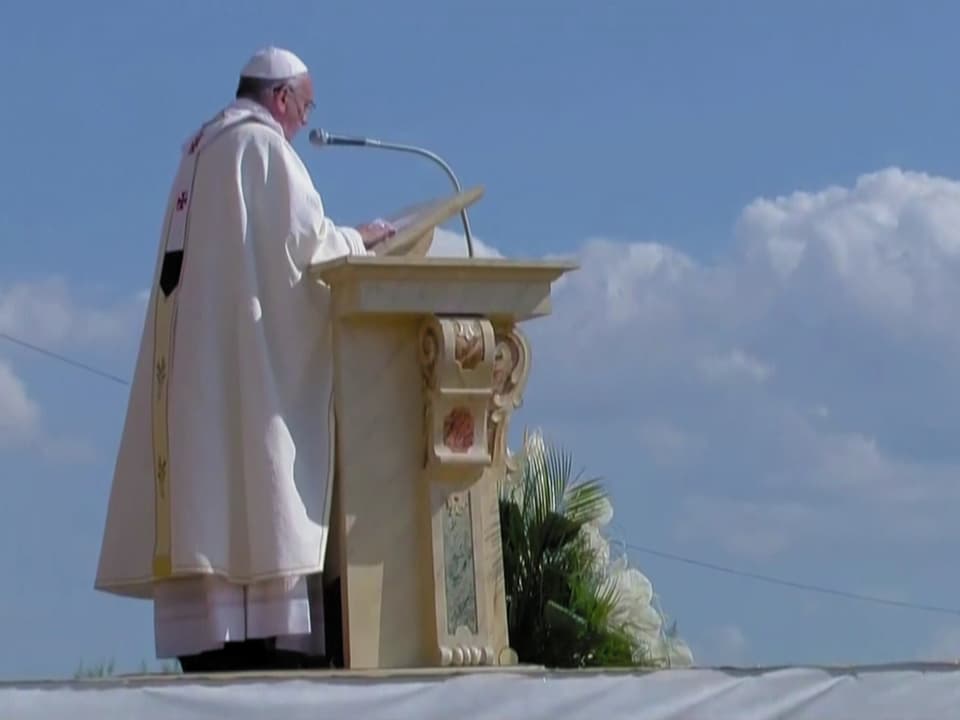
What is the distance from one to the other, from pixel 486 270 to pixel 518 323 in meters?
0.28

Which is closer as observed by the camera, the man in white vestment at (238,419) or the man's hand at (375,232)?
the man in white vestment at (238,419)

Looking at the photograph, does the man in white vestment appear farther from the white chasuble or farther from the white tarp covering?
the white tarp covering

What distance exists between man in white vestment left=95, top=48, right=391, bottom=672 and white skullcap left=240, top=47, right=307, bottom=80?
141 millimetres

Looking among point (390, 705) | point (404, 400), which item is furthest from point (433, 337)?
point (390, 705)

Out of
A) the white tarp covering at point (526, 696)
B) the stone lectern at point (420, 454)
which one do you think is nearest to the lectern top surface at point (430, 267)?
the stone lectern at point (420, 454)

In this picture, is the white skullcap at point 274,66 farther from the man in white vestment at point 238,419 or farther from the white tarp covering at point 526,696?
the white tarp covering at point 526,696

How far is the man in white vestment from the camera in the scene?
26.7 ft

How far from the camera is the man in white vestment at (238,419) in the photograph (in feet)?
26.7

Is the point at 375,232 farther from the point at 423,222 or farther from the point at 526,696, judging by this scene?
the point at 526,696

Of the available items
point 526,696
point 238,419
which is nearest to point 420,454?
point 238,419

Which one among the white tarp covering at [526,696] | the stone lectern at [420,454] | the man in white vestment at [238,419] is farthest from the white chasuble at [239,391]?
the white tarp covering at [526,696]

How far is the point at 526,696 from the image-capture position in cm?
723

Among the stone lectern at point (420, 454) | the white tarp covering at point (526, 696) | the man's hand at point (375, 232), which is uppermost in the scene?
the man's hand at point (375, 232)

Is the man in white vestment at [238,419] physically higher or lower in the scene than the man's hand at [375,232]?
lower
